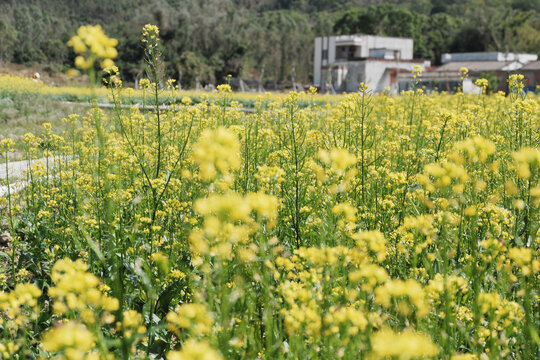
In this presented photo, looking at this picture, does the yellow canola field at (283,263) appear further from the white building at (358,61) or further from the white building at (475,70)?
the white building at (358,61)

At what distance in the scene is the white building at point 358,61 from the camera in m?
43.1

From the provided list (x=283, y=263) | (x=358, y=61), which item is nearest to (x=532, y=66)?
(x=358, y=61)

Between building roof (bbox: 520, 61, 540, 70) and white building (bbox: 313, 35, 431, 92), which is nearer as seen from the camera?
building roof (bbox: 520, 61, 540, 70)

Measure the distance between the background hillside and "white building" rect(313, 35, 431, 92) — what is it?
3.35 m

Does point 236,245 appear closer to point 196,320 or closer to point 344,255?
point 344,255

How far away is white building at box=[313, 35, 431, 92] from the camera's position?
4312cm

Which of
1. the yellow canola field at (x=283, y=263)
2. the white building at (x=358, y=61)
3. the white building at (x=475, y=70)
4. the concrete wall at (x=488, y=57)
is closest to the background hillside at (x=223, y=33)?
the concrete wall at (x=488, y=57)

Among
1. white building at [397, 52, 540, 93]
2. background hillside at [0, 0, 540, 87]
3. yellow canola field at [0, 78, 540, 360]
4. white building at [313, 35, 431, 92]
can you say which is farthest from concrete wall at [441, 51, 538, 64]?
yellow canola field at [0, 78, 540, 360]

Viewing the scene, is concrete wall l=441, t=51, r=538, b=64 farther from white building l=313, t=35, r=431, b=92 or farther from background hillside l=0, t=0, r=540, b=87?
white building l=313, t=35, r=431, b=92

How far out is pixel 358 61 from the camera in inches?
1756

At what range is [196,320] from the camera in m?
1.41

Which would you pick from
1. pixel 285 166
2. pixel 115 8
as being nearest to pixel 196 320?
pixel 285 166

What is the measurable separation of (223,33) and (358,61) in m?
12.2

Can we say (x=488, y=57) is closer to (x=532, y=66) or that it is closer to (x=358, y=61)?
(x=532, y=66)
